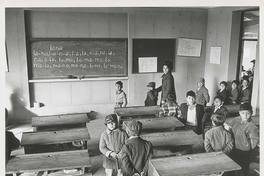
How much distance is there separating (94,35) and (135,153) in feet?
11.5

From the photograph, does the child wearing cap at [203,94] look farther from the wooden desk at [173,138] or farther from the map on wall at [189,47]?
the wooden desk at [173,138]

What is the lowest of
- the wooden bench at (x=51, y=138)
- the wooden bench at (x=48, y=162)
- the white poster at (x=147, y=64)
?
the wooden bench at (x=48, y=162)

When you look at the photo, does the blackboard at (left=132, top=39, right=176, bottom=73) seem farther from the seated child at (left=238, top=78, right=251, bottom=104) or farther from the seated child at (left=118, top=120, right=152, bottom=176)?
the seated child at (left=118, top=120, right=152, bottom=176)

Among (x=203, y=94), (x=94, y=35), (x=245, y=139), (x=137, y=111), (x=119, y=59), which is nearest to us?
(x=245, y=139)

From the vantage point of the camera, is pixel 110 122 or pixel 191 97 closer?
pixel 110 122

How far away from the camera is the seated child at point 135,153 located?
7.11 feet

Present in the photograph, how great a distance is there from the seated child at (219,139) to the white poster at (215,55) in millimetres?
3110

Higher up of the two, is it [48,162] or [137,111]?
[137,111]

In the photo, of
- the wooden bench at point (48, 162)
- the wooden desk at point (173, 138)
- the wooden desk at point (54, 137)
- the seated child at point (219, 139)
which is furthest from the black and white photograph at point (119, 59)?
the wooden bench at point (48, 162)

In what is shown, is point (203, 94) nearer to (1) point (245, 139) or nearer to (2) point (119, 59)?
(2) point (119, 59)

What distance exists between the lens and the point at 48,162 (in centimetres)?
235

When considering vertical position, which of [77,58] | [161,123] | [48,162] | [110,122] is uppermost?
[77,58]

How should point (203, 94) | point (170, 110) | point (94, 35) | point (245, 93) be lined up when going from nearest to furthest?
point (170, 110), point (245, 93), point (203, 94), point (94, 35)

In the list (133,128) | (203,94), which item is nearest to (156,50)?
(203,94)
